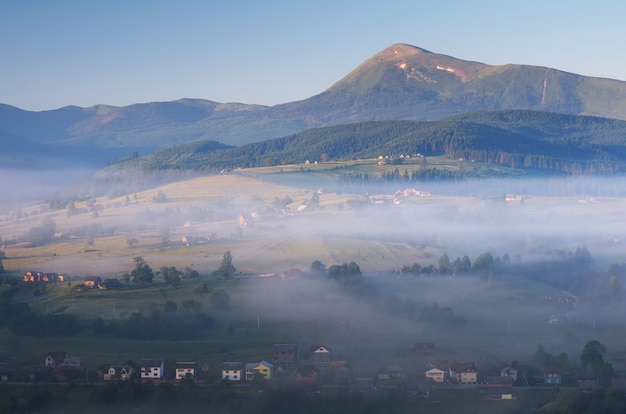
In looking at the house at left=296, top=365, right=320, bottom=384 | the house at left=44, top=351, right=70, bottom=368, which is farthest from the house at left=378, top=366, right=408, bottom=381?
the house at left=44, top=351, right=70, bottom=368

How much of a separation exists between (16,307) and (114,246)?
1404 centimetres

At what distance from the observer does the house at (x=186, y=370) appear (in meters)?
25.3

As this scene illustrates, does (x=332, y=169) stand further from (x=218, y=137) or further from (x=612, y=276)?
(x=218, y=137)

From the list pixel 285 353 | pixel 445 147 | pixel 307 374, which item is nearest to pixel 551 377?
pixel 307 374

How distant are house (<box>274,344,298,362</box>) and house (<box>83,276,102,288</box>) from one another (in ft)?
33.6

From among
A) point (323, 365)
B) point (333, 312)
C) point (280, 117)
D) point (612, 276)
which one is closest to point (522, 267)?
point (612, 276)

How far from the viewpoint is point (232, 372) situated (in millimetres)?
25469

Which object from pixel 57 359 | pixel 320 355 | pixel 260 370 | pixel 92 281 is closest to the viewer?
pixel 260 370

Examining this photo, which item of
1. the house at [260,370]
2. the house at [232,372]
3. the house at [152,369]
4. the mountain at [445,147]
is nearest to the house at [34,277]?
the house at [152,369]

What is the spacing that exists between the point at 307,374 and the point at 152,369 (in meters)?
4.06

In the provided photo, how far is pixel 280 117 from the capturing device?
620 feet

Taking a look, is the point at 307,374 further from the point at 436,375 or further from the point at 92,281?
the point at 92,281

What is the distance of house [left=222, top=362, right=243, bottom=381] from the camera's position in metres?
25.4

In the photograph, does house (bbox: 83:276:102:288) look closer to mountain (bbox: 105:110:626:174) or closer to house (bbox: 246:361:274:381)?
house (bbox: 246:361:274:381)
